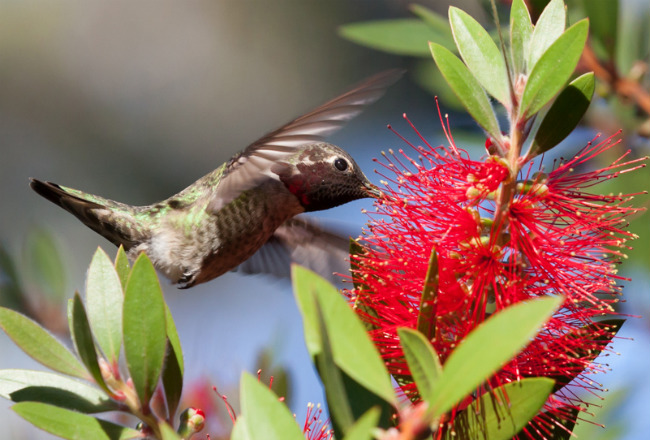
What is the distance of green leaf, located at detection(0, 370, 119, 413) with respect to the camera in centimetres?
76

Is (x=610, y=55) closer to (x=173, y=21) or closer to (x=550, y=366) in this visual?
(x=550, y=366)

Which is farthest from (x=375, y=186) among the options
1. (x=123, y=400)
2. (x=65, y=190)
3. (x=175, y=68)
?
(x=175, y=68)

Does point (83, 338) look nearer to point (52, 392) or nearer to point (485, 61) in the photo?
point (52, 392)

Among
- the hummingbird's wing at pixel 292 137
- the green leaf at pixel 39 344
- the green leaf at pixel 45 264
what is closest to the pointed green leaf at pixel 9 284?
the green leaf at pixel 45 264

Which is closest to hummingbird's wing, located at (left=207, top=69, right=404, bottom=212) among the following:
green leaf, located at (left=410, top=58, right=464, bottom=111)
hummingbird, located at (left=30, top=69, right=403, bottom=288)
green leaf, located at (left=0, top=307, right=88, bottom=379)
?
hummingbird, located at (left=30, top=69, right=403, bottom=288)

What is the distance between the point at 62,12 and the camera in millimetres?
5262

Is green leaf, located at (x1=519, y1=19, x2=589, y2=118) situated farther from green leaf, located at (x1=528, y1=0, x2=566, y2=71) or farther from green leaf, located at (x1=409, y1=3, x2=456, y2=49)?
green leaf, located at (x1=409, y1=3, x2=456, y2=49)

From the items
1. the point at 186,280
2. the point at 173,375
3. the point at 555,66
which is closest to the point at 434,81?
the point at 186,280

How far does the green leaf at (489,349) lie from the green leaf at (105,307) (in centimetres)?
39

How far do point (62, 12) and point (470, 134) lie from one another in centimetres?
440

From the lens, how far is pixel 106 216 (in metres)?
1.59

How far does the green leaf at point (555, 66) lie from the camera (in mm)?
737

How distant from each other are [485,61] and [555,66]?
9cm

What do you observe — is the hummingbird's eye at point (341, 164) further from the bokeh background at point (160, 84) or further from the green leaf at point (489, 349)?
the bokeh background at point (160, 84)
